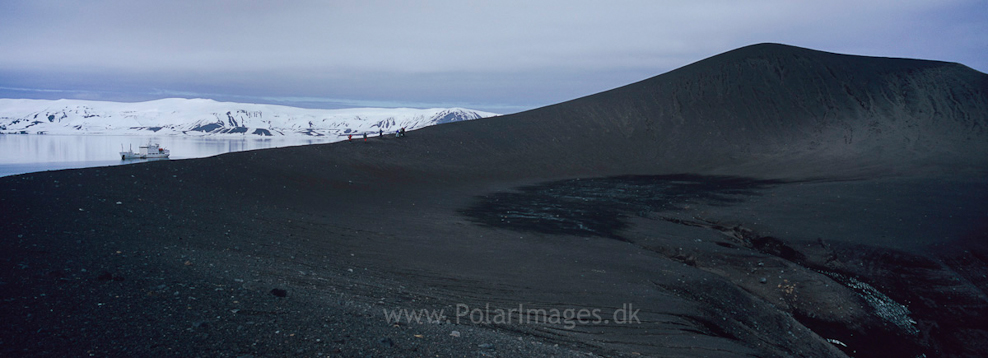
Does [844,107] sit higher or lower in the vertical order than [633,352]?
higher

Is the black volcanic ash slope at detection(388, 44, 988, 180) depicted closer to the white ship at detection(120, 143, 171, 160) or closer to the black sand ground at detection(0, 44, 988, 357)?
the black sand ground at detection(0, 44, 988, 357)

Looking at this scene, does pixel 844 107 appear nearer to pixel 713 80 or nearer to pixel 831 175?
pixel 713 80

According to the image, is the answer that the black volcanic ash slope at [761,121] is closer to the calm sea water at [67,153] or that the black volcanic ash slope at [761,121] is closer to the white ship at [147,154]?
the calm sea water at [67,153]

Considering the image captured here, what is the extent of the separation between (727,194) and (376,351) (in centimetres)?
2179

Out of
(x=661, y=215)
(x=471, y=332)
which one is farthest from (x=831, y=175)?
(x=471, y=332)

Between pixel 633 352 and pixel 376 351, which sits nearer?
pixel 376 351

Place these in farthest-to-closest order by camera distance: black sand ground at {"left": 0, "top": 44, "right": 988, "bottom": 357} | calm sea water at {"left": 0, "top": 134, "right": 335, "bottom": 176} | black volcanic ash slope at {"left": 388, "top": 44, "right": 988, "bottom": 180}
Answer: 1. calm sea water at {"left": 0, "top": 134, "right": 335, "bottom": 176}
2. black volcanic ash slope at {"left": 388, "top": 44, "right": 988, "bottom": 180}
3. black sand ground at {"left": 0, "top": 44, "right": 988, "bottom": 357}

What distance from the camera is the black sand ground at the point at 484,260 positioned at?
5492 mm

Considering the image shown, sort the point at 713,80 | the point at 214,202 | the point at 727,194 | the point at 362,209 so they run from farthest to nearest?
the point at 713,80
the point at 727,194
the point at 362,209
the point at 214,202

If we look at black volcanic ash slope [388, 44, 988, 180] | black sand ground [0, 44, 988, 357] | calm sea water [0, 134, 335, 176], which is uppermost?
black volcanic ash slope [388, 44, 988, 180]

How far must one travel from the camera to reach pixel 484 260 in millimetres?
11031

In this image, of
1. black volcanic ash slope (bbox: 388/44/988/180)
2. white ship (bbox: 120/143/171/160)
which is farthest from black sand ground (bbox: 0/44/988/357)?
white ship (bbox: 120/143/171/160)

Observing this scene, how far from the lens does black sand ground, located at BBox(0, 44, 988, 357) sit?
549cm

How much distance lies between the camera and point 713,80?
1921 inches
